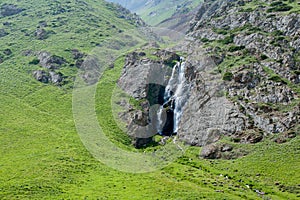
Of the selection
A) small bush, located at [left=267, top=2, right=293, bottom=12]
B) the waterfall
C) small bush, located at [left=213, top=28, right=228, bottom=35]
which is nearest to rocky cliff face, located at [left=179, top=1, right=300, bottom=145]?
small bush, located at [left=213, top=28, right=228, bottom=35]

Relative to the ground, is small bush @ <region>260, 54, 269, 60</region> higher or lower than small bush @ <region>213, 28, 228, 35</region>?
lower

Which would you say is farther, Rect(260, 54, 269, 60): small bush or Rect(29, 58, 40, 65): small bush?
Rect(29, 58, 40, 65): small bush

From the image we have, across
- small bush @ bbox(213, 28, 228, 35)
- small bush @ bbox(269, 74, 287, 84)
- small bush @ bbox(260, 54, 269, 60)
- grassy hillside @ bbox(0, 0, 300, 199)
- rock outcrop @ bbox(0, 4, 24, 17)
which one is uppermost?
small bush @ bbox(213, 28, 228, 35)

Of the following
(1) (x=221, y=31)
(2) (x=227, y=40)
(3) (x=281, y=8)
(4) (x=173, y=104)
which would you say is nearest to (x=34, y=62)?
(4) (x=173, y=104)

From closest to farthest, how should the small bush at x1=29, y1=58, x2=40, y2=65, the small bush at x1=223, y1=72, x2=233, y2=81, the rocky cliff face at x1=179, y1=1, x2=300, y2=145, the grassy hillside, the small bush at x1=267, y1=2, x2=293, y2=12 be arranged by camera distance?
the grassy hillside, the rocky cliff face at x1=179, y1=1, x2=300, y2=145, the small bush at x1=223, y1=72, x2=233, y2=81, the small bush at x1=267, y1=2, x2=293, y2=12, the small bush at x1=29, y1=58, x2=40, y2=65

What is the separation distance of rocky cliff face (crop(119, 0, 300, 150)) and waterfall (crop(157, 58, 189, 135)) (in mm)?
2478

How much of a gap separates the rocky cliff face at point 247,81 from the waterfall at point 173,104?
2478 mm

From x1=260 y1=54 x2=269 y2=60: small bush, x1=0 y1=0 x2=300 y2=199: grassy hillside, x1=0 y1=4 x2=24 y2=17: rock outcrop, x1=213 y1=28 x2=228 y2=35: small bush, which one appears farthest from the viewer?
x1=0 y1=4 x2=24 y2=17: rock outcrop

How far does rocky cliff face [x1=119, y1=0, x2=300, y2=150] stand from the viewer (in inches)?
2830

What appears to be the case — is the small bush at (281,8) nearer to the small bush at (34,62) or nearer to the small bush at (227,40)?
the small bush at (227,40)

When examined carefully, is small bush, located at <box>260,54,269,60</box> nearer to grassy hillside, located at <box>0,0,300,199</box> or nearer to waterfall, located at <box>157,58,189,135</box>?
waterfall, located at <box>157,58,189,135</box>

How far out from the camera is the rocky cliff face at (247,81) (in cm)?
7188

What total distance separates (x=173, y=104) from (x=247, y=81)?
796 inches

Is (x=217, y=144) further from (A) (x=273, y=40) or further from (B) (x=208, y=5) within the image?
(B) (x=208, y=5)
